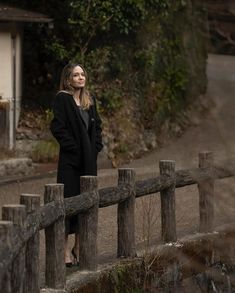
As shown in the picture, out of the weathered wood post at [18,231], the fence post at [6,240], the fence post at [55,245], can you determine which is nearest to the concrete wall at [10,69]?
the fence post at [55,245]

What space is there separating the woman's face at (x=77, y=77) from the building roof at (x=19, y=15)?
7953mm

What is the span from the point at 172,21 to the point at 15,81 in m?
3.79

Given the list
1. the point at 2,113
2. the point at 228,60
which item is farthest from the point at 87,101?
the point at 2,113

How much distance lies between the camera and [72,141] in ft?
29.2

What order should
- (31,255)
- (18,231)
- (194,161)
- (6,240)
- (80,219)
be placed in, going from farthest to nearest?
(194,161) → (80,219) → (31,255) → (18,231) → (6,240)

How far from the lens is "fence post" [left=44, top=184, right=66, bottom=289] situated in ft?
26.0

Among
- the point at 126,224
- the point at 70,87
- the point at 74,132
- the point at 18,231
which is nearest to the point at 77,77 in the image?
the point at 70,87

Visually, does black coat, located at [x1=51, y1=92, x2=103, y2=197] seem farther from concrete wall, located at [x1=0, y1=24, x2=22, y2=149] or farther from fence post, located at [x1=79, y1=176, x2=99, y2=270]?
concrete wall, located at [x1=0, y1=24, x2=22, y2=149]

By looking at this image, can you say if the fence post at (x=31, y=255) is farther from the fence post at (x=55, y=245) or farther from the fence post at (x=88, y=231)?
the fence post at (x=88, y=231)

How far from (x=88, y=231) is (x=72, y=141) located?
760mm

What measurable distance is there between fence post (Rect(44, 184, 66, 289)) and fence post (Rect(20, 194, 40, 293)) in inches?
19.2

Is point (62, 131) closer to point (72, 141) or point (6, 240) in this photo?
point (72, 141)

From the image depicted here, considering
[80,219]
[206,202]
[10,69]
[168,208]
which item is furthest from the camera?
[10,69]

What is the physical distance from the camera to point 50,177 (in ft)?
52.6
